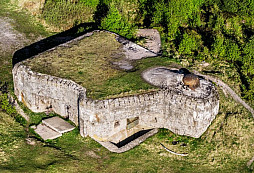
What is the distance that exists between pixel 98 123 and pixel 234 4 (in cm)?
1926

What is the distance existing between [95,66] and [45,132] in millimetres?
4522

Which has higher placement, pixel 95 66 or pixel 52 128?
pixel 95 66

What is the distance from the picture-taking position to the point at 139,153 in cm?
1956

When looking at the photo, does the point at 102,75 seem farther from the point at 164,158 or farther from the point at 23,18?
the point at 23,18

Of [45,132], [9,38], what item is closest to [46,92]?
[45,132]

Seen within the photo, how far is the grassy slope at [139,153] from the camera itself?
724 inches

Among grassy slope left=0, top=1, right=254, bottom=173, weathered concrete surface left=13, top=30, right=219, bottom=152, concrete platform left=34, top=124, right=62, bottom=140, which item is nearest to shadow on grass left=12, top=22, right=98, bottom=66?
weathered concrete surface left=13, top=30, right=219, bottom=152

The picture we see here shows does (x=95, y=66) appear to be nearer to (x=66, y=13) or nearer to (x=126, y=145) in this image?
(x=126, y=145)

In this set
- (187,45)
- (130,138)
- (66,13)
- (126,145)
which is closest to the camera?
(126,145)

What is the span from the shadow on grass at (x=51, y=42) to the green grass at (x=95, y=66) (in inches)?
164

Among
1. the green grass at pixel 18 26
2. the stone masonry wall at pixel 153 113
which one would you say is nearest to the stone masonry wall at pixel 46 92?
the stone masonry wall at pixel 153 113

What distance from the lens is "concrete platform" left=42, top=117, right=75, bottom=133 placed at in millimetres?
20413

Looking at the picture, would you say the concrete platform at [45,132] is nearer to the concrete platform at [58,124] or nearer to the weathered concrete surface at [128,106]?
the concrete platform at [58,124]

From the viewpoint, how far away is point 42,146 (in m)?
19.5
